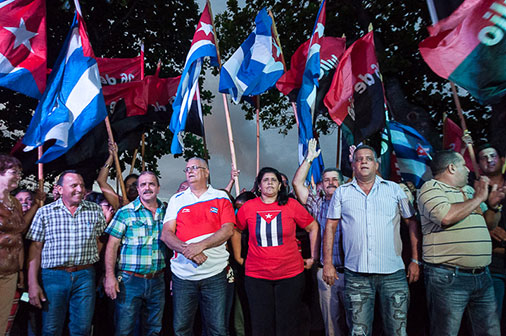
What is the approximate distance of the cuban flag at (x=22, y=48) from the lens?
18.0 feet

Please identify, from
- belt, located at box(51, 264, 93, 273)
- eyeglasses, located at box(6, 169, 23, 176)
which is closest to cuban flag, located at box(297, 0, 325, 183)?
belt, located at box(51, 264, 93, 273)

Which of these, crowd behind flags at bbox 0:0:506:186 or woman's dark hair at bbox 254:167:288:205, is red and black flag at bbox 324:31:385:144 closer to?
crowd behind flags at bbox 0:0:506:186

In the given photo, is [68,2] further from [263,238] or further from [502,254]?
[502,254]

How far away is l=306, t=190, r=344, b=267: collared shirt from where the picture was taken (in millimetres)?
4064

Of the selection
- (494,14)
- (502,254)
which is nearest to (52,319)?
(502,254)

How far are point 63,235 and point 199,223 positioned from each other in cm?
138

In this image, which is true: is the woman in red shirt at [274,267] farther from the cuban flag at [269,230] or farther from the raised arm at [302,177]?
the raised arm at [302,177]

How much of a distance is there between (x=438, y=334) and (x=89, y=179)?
26.1ft

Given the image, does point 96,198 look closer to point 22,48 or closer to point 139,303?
point 139,303

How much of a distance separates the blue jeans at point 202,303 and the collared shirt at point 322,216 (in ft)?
3.89

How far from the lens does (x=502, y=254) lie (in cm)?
395

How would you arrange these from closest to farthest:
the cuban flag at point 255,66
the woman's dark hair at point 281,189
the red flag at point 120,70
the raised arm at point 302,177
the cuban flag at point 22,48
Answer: the woman's dark hair at point 281,189, the raised arm at point 302,177, the cuban flag at point 22,48, the cuban flag at point 255,66, the red flag at point 120,70

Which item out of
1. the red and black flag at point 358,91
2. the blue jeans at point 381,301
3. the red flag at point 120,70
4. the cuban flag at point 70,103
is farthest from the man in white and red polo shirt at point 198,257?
the red flag at point 120,70

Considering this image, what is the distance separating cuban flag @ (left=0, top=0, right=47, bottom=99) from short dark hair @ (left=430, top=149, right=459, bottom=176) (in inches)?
206
